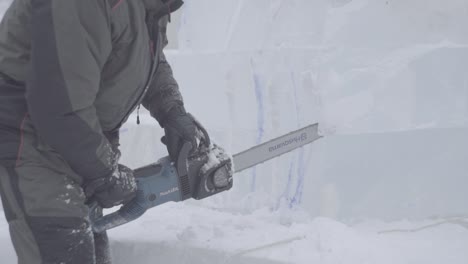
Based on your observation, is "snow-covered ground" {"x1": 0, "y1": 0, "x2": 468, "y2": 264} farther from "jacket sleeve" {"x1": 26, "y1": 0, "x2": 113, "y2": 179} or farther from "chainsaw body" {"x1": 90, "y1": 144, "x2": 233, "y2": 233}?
"jacket sleeve" {"x1": 26, "y1": 0, "x2": 113, "y2": 179}

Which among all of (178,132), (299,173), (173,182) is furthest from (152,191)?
(299,173)

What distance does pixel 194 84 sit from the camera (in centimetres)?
300

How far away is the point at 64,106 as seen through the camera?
1.34 meters

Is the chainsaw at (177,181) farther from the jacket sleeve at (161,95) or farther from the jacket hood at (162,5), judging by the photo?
the jacket hood at (162,5)

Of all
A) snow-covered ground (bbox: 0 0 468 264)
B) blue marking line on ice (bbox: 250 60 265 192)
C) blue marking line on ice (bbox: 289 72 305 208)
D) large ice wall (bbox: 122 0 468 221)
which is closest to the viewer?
snow-covered ground (bbox: 0 0 468 264)

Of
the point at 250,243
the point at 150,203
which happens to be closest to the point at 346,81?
the point at 250,243

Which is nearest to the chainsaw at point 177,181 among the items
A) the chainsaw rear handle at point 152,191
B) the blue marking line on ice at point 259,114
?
the chainsaw rear handle at point 152,191

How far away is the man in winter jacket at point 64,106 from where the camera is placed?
4.30 feet

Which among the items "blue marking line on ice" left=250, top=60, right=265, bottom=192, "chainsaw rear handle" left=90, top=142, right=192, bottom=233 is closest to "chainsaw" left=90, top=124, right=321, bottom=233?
"chainsaw rear handle" left=90, top=142, right=192, bottom=233

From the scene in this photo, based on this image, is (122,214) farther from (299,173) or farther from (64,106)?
(299,173)

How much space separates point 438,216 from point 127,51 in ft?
5.25

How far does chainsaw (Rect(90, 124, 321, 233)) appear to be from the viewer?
1.90 metres

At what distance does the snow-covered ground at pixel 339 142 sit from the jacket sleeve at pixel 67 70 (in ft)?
3.07

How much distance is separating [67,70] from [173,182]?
0.75m
